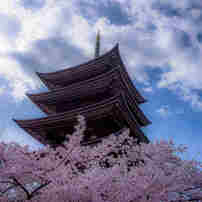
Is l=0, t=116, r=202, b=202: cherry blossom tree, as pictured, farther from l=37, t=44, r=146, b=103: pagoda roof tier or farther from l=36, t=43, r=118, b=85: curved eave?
l=36, t=43, r=118, b=85: curved eave

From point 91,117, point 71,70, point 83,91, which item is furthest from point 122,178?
point 71,70

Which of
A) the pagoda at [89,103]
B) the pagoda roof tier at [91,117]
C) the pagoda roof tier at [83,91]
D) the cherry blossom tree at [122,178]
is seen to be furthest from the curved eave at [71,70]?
the cherry blossom tree at [122,178]

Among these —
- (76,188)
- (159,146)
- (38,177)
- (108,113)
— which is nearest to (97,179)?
(76,188)

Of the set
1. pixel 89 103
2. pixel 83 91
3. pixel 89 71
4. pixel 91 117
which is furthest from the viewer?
pixel 89 71

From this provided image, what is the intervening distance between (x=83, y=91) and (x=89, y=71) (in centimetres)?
211

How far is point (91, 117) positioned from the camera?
9141mm

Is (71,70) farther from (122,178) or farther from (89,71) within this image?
(122,178)

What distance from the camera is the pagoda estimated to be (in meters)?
9.06

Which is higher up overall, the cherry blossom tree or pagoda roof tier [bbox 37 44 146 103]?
pagoda roof tier [bbox 37 44 146 103]

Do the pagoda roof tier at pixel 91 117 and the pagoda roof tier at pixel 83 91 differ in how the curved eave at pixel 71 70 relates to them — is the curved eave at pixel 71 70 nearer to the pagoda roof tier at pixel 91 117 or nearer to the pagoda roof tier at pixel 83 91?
the pagoda roof tier at pixel 83 91

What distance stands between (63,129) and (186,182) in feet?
25.5

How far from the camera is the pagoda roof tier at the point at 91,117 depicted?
8.74m

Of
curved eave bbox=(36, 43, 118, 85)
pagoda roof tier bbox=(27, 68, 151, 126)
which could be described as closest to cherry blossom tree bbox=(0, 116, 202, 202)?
pagoda roof tier bbox=(27, 68, 151, 126)

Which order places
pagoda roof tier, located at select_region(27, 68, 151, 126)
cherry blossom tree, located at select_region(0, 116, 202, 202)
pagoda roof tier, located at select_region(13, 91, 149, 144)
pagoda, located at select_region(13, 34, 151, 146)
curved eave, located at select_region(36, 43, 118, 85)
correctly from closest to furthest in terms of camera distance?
cherry blossom tree, located at select_region(0, 116, 202, 202) < pagoda roof tier, located at select_region(13, 91, 149, 144) < pagoda, located at select_region(13, 34, 151, 146) < pagoda roof tier, located at select_region(27, 68, 151, 126) < curved eave, located at select_region(36, 43, 118, 85)
